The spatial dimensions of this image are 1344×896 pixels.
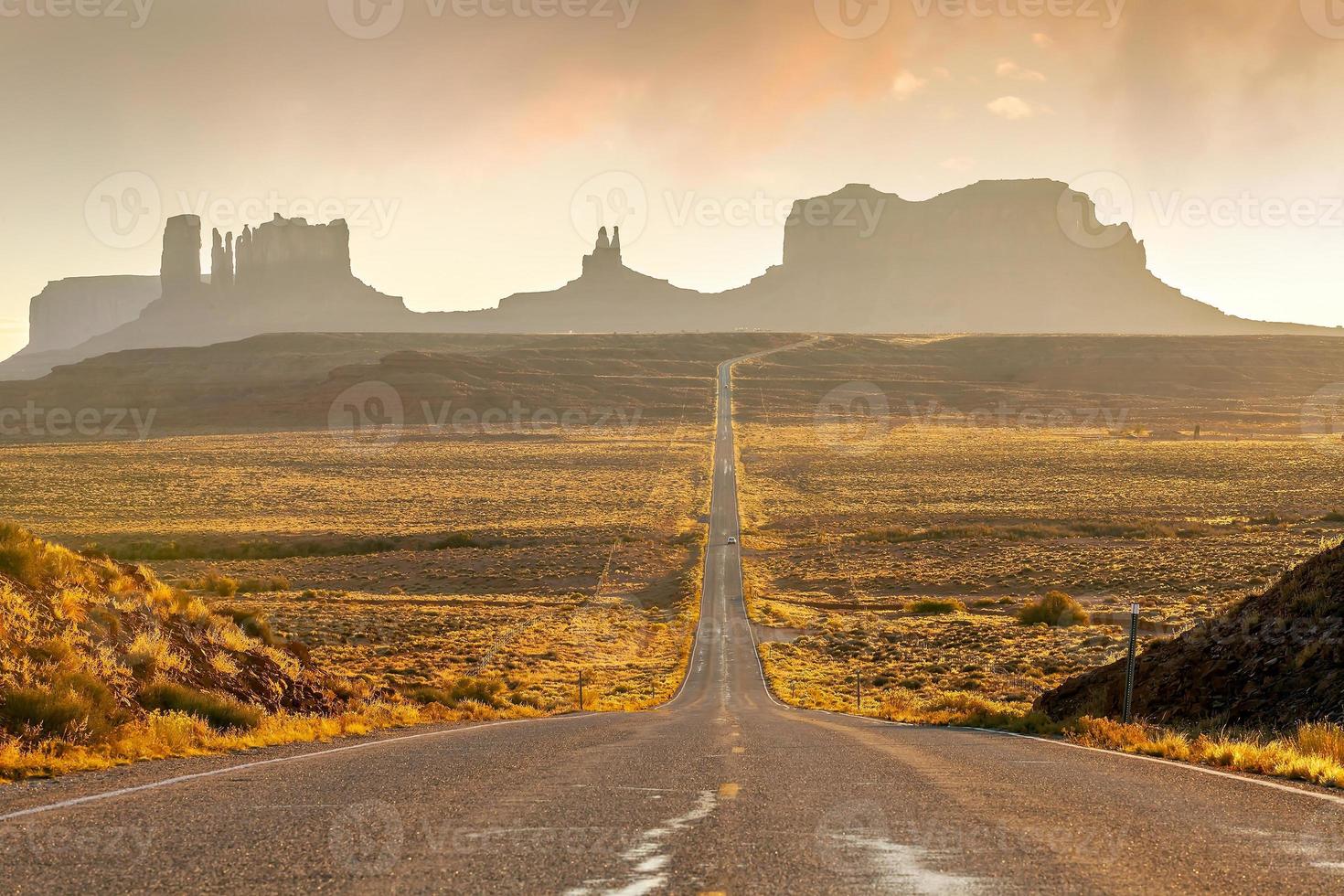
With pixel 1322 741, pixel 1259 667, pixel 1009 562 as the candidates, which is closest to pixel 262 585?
pixel 1009 562

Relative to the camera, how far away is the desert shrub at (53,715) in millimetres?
9734

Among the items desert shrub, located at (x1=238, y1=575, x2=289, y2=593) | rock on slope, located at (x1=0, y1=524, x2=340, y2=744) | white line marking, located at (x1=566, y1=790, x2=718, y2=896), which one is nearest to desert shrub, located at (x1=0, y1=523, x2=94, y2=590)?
rock on slope, located at (x1=0, y1=524, x2=340, y2=744)

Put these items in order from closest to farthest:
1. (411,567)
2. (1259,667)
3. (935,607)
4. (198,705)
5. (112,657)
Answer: (112,657) → (198,705) → (1259,667) → (935,607) → (411,567)

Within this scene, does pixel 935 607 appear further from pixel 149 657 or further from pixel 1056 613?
pixel 149 657

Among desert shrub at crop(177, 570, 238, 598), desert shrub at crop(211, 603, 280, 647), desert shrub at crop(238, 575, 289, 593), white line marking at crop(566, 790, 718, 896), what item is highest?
white line marking at crop(566, 790, 718, 896)

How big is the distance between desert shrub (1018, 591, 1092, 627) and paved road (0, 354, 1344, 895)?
32.7 m

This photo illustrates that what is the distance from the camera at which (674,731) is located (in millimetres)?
14750

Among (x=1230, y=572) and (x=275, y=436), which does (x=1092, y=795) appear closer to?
(x=1230, y=572)

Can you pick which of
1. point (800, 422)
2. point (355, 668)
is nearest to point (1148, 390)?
point (800, 422)

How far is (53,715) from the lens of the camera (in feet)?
32.9

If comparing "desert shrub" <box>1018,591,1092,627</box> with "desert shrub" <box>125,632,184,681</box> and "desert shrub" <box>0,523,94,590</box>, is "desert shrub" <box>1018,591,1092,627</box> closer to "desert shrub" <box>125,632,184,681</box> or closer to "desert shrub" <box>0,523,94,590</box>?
"desert shrub" <box>125,632,184,681</box>

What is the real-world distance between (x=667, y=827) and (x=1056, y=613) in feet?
128

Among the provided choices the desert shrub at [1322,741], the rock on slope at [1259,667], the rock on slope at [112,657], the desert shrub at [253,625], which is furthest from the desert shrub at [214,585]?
the desert shrub at [1322,741]

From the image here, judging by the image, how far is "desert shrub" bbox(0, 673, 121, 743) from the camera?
31.9ft
